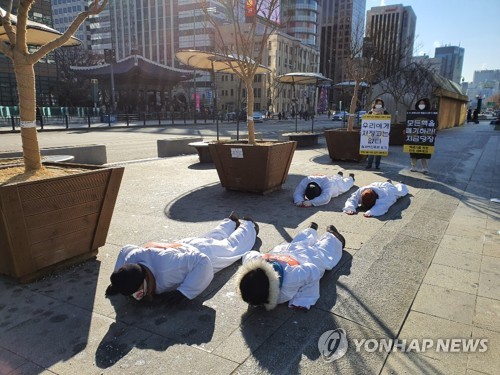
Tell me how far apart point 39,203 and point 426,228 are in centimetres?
462

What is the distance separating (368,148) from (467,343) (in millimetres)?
8011

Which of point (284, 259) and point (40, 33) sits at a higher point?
point (40, 33)

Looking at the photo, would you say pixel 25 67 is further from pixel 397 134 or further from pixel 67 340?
pixel 397 134

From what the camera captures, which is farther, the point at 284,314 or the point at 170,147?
the point at 170,147

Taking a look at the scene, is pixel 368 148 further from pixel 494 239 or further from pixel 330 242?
pixel 330 242

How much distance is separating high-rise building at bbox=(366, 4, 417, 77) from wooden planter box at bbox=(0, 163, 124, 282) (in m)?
20.2

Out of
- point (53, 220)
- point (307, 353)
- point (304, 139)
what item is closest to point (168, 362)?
point (307, 353)

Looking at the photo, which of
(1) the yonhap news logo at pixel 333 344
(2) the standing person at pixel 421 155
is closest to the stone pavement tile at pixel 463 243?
(1) the yonhap news logo at pixel 333 344

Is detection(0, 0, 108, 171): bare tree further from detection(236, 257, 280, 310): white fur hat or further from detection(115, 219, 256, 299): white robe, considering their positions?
detection(236, 257, 280, 310): white fur hat

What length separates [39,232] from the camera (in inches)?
131

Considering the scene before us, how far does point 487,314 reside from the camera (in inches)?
117

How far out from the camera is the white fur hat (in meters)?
2.67

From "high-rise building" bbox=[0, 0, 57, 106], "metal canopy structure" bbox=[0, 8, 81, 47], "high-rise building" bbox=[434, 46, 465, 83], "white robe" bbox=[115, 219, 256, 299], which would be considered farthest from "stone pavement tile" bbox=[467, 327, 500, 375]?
"high-rise building" bbox=[434, 46, 465, 83]

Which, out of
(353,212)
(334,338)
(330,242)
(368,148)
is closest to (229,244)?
(330,242)
